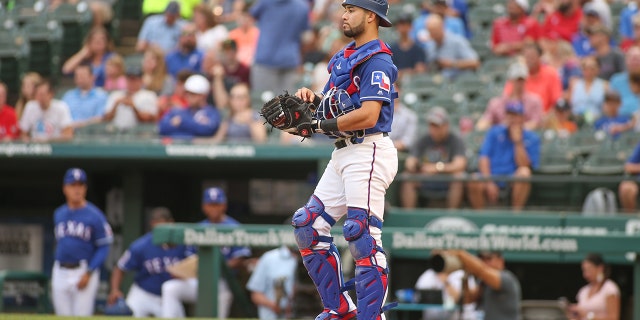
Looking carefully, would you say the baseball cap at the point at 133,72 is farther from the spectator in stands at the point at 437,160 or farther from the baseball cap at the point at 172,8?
the spectator in stands at the point at 437,160

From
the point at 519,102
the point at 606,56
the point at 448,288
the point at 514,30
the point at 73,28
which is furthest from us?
the point at 73,28

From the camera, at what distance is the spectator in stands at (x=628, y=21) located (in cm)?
1235

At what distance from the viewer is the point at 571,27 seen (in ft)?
41.3

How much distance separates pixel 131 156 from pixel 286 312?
205 centimetres

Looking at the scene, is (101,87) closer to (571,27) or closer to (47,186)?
(47,186)

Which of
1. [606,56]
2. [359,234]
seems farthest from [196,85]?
[359,234]

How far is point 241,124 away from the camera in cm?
1099

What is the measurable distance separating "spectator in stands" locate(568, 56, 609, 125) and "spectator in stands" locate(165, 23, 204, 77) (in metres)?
4.18

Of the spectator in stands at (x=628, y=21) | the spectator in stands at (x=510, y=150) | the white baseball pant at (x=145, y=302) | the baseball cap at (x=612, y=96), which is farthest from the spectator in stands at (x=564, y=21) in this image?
the white baseball pant at (x=145, y=302)

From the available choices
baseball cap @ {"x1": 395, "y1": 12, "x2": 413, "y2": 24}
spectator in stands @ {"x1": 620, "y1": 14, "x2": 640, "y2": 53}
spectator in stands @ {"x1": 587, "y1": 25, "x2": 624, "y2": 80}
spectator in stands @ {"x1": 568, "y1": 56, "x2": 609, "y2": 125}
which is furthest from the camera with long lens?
baseball cap @ {"x1": 395, "y1": 12, "x2": 413, "y2": 24}

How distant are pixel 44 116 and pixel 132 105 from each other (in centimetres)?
91

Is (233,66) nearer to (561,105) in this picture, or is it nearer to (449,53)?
(449,53)

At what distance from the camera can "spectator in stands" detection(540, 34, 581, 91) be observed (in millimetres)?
11906

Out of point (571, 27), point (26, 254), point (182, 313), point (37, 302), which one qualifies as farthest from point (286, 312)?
point (571, 27)
